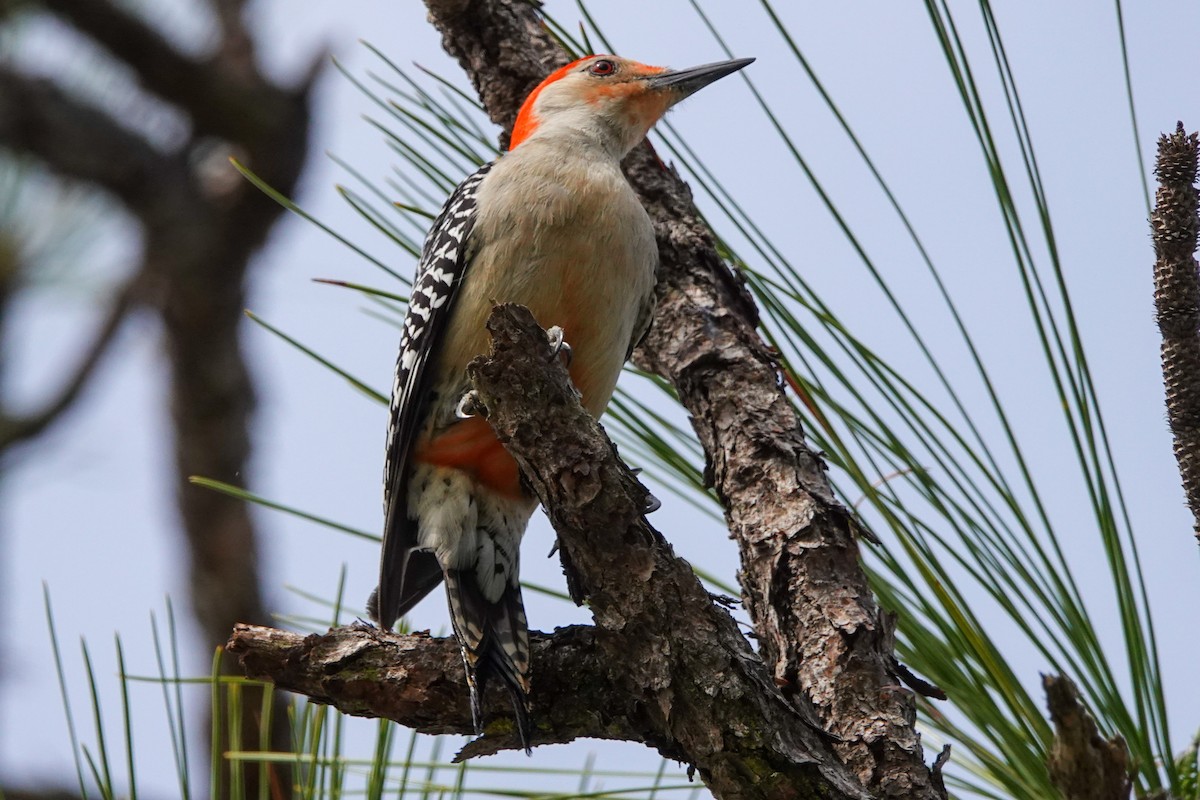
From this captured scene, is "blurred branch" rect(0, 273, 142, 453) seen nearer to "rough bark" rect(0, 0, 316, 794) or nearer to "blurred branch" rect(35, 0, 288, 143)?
"rough bark" rect(0, 0, 316, 794)

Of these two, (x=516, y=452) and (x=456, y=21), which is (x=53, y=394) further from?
(x=516, y=452)

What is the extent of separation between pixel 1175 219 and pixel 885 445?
113cm

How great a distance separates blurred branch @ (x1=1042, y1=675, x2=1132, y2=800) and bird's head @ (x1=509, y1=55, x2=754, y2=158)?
10.1ft

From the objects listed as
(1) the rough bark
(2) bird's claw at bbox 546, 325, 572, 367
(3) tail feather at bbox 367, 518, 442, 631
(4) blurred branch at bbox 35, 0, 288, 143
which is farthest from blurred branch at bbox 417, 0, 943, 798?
(4) blurred branch at bbox 35, 0, 288, 143

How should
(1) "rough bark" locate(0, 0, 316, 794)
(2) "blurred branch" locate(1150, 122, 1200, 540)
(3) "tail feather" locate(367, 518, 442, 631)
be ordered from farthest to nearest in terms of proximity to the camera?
(1) "rough bark" locate(0, 0, 316, 794), (3) "tail feather" locate(367, 518, 442, 631), (2) "blurred branch" locate(1150, 122, 1200, 540)

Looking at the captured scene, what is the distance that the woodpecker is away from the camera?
11.2 feet

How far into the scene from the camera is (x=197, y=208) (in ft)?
27.0

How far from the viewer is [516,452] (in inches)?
97.0

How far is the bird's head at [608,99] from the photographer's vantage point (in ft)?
14.1

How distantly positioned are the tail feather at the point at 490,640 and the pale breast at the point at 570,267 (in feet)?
2.01

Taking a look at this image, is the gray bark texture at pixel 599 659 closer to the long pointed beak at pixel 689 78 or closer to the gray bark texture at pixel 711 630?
the gray bark texture at pixel 711 630

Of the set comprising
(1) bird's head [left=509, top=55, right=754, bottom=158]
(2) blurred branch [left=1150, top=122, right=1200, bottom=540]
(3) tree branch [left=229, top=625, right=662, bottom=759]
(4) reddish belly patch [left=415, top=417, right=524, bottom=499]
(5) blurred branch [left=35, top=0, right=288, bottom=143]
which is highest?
(5) blurred branch [left=35, top=0, right=288, bottom=143]

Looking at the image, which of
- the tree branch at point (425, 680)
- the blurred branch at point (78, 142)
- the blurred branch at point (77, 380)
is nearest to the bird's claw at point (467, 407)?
the tree branch at point (425, 680)

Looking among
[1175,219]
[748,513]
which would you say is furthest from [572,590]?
[1175,219]
